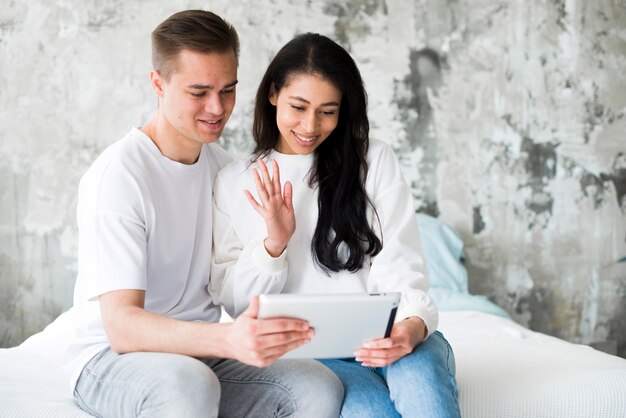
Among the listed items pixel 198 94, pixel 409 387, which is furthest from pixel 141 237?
pixel 409 387

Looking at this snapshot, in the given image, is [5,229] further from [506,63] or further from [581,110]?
[581,110]

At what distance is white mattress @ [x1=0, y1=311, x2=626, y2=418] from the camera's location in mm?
1557

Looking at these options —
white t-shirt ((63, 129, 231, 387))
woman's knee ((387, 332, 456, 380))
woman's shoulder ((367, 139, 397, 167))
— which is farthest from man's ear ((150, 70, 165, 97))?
woman's knee ((387, 332, 456, 380))

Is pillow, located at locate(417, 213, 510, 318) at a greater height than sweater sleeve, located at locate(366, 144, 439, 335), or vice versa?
sweater sleeve, located at locate(366, 144, 439, 335)

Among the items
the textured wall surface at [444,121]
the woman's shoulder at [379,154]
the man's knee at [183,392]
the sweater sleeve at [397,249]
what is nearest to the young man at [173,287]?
the man's knee at [183,392]

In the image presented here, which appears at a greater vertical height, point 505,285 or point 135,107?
point 135,107

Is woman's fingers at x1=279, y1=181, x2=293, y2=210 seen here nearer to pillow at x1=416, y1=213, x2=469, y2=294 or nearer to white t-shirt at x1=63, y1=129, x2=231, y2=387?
white t-shirt at x1=63, y1=129, x2=231, y2=387

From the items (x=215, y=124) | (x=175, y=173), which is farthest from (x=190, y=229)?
(x=215, y=124)

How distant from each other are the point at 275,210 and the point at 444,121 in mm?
1775

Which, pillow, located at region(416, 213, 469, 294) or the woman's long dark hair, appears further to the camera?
pillow, located at region(416, 213, 469, 294)

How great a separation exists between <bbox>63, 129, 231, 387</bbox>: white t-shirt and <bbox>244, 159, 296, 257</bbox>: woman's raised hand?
152 millimetres

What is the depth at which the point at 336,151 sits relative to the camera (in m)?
1.80

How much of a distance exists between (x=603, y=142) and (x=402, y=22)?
1.01 metres

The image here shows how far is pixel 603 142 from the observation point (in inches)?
128
